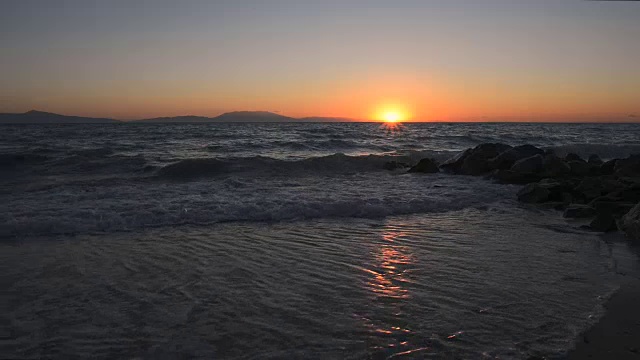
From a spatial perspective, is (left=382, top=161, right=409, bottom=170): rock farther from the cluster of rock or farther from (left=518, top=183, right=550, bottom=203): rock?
(left=518, top=183, right=550, bottom=203): rock

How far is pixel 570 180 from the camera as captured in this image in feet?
42.6

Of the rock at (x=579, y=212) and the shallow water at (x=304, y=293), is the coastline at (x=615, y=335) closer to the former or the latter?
the shallow water at (x=304, y=293)

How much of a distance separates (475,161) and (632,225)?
961 cm

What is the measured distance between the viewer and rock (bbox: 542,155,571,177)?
1439 cm

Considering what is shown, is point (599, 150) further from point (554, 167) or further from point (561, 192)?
point (561, 192)

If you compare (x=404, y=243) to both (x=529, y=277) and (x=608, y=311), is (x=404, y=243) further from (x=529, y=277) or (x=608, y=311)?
(x=608, y=311)

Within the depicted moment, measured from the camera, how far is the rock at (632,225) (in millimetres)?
7266

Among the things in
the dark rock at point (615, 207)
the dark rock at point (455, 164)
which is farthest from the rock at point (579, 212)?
the dark rock at point (455, 164)

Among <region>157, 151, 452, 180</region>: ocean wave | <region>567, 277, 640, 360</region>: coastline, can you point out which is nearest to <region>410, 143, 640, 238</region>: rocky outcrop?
<region>157, 151, 452, 180</region>: ocean wave

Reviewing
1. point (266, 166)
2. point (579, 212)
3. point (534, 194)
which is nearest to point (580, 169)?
point (534, 194)

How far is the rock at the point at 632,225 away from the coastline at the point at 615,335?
3146 mm

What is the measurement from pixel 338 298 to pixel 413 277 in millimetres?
1091

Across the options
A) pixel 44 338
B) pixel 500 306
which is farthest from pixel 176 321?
pixel 500 306

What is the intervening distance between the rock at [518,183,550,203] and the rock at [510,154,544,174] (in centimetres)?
355
